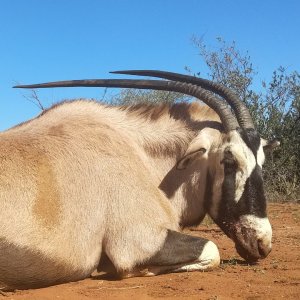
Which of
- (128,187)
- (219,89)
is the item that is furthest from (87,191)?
(219,89)

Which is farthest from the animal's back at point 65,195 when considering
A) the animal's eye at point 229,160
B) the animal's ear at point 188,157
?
the animal's eye at point 229,160

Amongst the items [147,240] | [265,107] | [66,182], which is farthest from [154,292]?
[265,107]

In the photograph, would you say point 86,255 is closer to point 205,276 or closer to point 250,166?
point 205,276

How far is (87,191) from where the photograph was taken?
4.67 meters

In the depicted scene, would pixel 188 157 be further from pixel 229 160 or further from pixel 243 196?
pixel 243 196

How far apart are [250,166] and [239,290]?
134 centimetres

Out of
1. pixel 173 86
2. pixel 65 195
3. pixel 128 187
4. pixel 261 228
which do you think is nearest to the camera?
pixel 65 195

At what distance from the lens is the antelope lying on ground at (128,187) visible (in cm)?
434

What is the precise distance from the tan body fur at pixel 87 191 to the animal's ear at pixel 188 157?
85 millimetres

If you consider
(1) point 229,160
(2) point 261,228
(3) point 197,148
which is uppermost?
(3) point 197,148

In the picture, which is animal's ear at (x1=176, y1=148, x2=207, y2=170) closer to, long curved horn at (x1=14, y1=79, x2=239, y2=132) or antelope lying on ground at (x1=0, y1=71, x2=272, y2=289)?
antelope lying on ground at (x1=0, y1=71, x2=272, y2=289)

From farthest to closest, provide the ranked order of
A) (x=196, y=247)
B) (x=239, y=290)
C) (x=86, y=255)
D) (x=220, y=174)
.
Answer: (x=220, y=174) < (x=196, y=247) < (x=86, y=255) < (x=239, y=290)

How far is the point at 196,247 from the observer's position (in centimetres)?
486

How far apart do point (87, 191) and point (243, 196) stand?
1.37 metres
